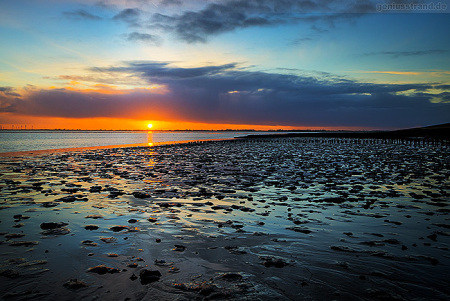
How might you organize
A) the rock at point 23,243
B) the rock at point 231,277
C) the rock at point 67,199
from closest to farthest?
1. the rock at point 231,277
2. the rock at point 23,243
3. the rock at point 67,199

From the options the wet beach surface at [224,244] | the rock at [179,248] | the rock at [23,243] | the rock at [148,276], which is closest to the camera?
the wet beach surface at [224,244]

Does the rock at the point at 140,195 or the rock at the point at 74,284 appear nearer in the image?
the rock at the point at 74,284

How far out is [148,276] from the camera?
20.3ft

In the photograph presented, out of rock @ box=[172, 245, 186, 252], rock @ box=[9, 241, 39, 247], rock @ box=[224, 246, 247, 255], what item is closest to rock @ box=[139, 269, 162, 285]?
rock @ box=[172, 245, 186, 252]

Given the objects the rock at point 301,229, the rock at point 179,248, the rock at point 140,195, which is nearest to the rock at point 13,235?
the rock at point 179,248

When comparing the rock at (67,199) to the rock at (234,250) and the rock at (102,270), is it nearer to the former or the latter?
the rock at (102,270)

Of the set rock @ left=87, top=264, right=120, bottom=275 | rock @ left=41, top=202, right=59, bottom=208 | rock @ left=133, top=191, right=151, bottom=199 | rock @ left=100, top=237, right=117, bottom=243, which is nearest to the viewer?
rock @ left=87, top=264, right=120, bottom=275

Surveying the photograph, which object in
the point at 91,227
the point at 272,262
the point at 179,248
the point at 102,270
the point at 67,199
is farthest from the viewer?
the point at 67,199

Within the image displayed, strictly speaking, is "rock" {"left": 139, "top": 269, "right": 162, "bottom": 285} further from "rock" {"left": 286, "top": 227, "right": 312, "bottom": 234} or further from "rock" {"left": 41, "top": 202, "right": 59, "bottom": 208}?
"rock" {"left": 41, "top": 202, "right": 59, "bottom": 208}

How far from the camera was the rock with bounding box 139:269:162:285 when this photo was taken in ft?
19.8

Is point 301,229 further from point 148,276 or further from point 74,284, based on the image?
point 74,284

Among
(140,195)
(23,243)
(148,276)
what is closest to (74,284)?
(148,276)

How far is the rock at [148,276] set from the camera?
6039 millimetres

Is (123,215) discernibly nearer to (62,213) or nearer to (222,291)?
(62,213)
